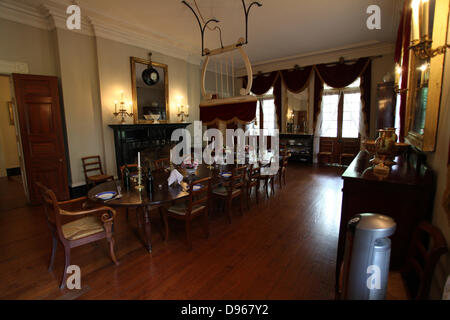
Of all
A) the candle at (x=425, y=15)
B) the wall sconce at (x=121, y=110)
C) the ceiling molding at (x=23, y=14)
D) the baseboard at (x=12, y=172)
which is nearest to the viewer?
the candle at (x=425, y=15)

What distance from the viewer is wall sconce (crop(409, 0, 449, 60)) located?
1.49 metres

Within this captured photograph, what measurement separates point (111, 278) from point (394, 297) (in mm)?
2295

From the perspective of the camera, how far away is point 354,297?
121 centimetres

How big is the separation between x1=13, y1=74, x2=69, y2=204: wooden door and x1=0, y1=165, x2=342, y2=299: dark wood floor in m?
0.77

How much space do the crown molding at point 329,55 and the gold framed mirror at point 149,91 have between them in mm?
3748

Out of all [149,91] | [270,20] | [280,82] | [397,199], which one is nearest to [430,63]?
[397,199]

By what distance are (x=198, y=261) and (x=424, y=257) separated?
190cm

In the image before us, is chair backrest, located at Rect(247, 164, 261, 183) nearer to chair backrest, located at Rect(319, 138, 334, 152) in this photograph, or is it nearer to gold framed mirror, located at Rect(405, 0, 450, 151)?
gold framed mirror, located at Rect(405, 0, 450, 151)

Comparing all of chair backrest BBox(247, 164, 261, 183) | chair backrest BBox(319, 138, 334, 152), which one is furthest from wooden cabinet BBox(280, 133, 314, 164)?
chair backrest BBox(247, 164, 261, 183)

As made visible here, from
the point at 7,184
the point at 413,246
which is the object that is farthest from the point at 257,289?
the point at 7,184

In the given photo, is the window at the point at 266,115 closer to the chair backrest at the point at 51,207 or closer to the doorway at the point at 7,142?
the chair backrest at the point at 51,207

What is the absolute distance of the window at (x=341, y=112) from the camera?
6559 millimetres

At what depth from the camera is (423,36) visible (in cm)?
154

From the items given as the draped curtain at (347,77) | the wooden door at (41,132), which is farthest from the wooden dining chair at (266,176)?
the wooden door at (41,132)
